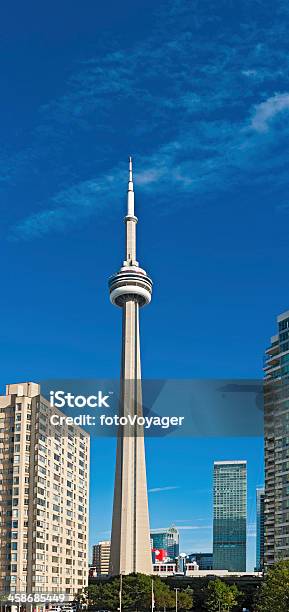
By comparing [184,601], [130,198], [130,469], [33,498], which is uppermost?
[130,198]

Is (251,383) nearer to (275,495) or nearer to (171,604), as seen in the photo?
(275,495)

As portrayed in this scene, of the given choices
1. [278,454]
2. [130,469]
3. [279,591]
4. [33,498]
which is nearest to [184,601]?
[33,498]

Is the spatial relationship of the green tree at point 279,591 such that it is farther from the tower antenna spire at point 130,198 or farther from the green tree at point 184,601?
the tower antenna spire at point 130,198

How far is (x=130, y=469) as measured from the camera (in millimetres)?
159500

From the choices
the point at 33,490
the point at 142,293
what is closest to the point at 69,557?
the point at 33,490

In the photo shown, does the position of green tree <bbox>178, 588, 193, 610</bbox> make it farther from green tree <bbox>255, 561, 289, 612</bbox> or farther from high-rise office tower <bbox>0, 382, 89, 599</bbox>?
green tree <bbox>255, 561, 289, 612</bbox>

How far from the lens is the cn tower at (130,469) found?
15575 centimetres

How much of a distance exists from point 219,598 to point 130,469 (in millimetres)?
38531

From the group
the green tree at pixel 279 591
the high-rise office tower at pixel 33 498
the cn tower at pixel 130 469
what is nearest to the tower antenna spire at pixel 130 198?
the cn tower at pixel 130 469

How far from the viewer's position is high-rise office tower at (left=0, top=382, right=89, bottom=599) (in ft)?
369

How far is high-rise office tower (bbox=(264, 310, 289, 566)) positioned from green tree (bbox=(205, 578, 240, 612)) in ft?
56.5

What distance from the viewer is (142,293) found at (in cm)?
17125

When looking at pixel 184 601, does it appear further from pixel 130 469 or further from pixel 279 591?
pixel 279 591

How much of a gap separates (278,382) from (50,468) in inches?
1353
